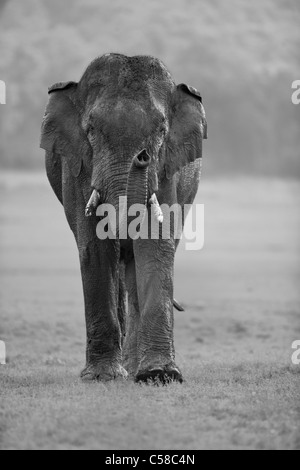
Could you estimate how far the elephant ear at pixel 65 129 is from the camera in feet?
47.0

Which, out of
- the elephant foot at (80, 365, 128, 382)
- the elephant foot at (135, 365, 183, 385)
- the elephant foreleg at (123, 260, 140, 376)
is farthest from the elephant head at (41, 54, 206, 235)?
the elephant foot at (80, 365, 128, 382)

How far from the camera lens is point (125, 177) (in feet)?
43.5

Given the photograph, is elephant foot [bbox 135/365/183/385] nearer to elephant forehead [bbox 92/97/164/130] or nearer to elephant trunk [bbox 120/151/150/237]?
elephant trunk [bbox 120/151/150/237]

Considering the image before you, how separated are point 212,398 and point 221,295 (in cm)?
2638

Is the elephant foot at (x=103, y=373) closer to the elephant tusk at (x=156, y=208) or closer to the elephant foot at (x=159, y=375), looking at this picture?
the elephant foot at (x=159, y=375)

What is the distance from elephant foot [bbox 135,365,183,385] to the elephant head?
189 cm

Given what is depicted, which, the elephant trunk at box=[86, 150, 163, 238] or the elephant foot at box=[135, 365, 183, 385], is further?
the elephant foot at box=[135, 365, 183, 385]

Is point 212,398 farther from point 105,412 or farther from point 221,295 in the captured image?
point 221,295

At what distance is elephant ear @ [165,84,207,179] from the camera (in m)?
14.4

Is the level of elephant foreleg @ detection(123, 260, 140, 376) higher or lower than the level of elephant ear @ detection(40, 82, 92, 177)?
lower

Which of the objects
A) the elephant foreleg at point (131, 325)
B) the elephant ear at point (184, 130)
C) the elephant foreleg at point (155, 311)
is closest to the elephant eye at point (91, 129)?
the elephant ear at point (184, 130)

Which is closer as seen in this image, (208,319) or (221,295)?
(208,319)
